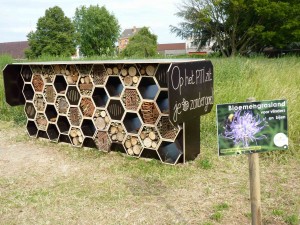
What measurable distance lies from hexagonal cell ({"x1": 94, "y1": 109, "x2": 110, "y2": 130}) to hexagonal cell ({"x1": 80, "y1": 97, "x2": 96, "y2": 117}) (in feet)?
0.31

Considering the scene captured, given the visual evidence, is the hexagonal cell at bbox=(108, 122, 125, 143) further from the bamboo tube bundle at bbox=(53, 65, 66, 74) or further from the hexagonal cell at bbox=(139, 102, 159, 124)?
the bamboo tube bundle at bbox=(53, 65, 66, 74)

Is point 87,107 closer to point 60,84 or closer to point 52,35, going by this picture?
point 60,84

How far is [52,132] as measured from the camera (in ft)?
18.2

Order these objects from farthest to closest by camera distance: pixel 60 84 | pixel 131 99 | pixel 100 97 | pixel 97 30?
1. pixel 97 30
2. pixel 60 84
3. pixel 100 97
4. pixel 131 99

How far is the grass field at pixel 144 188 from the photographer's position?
2.95m

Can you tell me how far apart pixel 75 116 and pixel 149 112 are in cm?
142

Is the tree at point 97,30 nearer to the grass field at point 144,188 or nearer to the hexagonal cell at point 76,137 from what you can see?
the hexagonal cell at point 76,137

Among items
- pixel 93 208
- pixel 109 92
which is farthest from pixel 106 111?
pixel 93 208

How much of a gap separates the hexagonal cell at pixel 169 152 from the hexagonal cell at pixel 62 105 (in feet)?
5.86

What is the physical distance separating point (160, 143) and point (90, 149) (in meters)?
1.30

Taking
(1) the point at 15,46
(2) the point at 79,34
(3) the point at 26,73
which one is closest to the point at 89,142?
(3) the point at 26,73

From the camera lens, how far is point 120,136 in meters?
4.58

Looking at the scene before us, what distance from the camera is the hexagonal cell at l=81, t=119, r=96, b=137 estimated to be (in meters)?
4.97

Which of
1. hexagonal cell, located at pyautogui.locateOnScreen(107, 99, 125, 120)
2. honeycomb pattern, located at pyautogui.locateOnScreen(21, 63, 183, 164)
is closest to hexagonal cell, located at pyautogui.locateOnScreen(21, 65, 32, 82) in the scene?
honeycomb pattern, located at pyautogui.locateOnScreen(21, 63, 183, 164)
